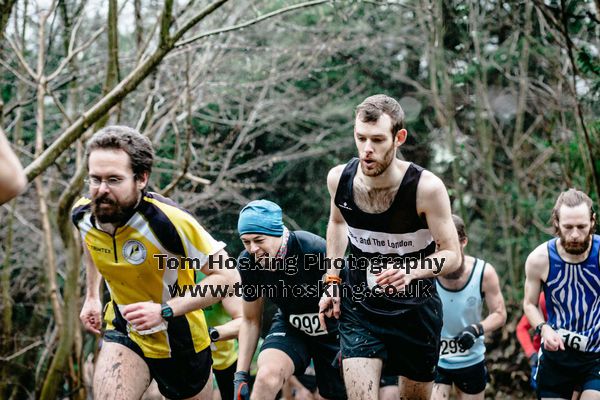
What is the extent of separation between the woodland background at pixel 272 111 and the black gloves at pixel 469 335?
2.24 m

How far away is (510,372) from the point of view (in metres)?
9.53

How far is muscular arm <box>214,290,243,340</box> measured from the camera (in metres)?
5.49

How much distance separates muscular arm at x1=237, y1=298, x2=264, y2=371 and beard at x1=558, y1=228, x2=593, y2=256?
6.94 feet

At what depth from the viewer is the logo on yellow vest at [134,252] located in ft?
13.5

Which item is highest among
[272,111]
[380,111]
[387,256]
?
[272,111]

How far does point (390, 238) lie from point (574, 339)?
5.85 ft

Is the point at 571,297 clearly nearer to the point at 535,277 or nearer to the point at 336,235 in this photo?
the point at 535,277

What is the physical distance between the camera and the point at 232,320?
5738mm

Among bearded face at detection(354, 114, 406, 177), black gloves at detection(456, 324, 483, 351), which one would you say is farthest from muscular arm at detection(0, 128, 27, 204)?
black gloves at detection(456, 324, 483, 351)

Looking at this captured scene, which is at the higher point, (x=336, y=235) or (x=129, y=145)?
(x=129, y=145)

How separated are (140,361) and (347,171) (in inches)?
64.7

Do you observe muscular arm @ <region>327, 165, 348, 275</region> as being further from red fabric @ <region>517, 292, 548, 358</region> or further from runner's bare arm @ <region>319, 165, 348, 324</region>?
red fabric @ <region>517, 292, 548, 358</region>

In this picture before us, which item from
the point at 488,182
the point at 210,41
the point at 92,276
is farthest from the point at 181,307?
the point at 488,182

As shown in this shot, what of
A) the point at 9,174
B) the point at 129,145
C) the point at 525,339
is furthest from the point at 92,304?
the point at 525,339
